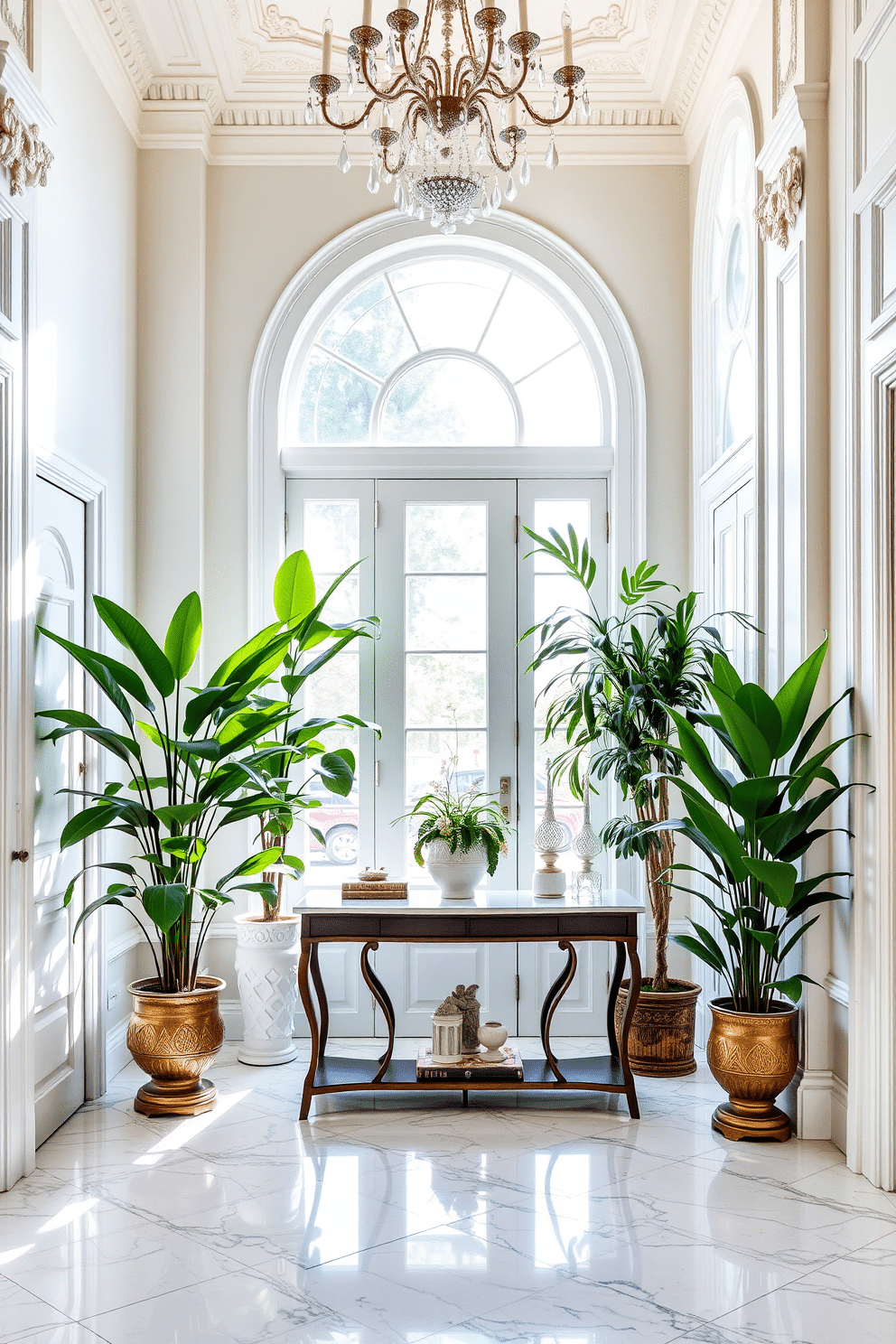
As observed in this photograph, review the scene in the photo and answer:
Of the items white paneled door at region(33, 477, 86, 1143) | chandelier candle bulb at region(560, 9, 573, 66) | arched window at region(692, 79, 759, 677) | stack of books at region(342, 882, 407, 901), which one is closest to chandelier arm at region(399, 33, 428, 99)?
chandelier candle bulb at region(560, 9, 573, 66)

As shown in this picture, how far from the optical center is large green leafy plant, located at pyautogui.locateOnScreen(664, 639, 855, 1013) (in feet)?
10.6

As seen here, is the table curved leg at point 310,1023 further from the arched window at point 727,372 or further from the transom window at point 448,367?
the transom window at point 448,367

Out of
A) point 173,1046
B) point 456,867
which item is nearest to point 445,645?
point 456,867

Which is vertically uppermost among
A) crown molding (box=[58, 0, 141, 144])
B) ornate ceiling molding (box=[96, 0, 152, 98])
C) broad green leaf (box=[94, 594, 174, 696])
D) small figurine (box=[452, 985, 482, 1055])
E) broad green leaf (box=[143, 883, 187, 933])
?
ornate ceiling molding (box=[96, 0, 152, 98])

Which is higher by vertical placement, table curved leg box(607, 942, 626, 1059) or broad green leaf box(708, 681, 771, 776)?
broad green leaf box(708, 681, 771, 776)

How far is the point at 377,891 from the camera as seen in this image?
395 centimetres

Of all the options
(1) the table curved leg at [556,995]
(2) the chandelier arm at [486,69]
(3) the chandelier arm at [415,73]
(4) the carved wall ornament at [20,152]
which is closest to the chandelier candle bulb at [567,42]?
(2) the chandelier arm at [486,69]

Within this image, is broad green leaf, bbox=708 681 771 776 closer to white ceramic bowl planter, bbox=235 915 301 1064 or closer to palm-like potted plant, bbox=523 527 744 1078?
palm-like potted plant, bbox=523 527 744 1078

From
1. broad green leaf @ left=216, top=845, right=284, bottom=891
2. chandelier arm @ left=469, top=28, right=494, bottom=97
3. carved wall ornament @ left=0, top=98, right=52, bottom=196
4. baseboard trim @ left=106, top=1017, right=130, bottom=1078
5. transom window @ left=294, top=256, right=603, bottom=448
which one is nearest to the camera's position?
chandelier arm @ left=469, top=28, right=494, bottom=97

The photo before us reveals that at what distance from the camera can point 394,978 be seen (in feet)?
15.6

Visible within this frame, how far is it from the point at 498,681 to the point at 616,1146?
202cm

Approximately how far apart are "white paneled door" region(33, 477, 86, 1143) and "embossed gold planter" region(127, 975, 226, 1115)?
24cm

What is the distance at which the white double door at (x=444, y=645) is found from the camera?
4812mm

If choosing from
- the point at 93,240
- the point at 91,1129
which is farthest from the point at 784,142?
the point at 91,1129
